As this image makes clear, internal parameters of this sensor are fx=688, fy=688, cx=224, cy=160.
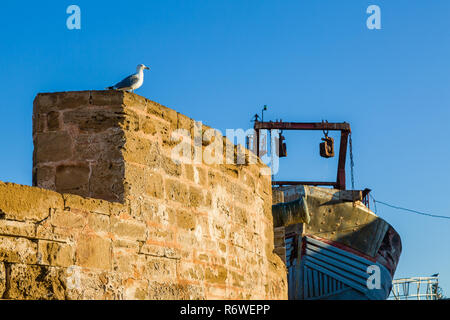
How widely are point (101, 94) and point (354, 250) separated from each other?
629 inches

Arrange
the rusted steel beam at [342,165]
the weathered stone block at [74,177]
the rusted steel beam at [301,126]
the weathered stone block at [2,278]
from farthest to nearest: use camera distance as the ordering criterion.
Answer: the rusted steel beam at [342,165], the rusted steel beam at [301,126], the weathered stone block at [74,177], the weathered stone block at [2,278]

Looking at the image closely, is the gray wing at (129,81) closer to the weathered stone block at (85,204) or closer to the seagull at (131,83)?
the seagull at (131,83)

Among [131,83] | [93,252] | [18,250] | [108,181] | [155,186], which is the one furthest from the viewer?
[131,83]

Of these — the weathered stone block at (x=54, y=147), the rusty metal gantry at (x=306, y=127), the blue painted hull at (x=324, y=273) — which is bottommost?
the blue painted hull at (x=324, y=273)

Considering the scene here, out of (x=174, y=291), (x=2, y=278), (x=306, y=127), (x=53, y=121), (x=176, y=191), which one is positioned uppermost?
(x=306, y=127)

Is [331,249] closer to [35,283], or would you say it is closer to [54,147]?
[54,147]

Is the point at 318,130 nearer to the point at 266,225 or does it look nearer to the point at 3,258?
the point at 266,225

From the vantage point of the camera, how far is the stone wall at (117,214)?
11.7 ft

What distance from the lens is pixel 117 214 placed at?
411 cm

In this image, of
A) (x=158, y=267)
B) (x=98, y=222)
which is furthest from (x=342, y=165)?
(x=98, y=222)

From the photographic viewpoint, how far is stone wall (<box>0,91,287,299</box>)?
3.56 meters

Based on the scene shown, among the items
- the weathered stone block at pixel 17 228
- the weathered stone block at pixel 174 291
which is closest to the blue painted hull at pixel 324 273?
the weathered stone block at pixel 174 291

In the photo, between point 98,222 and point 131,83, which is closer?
point 98,222
